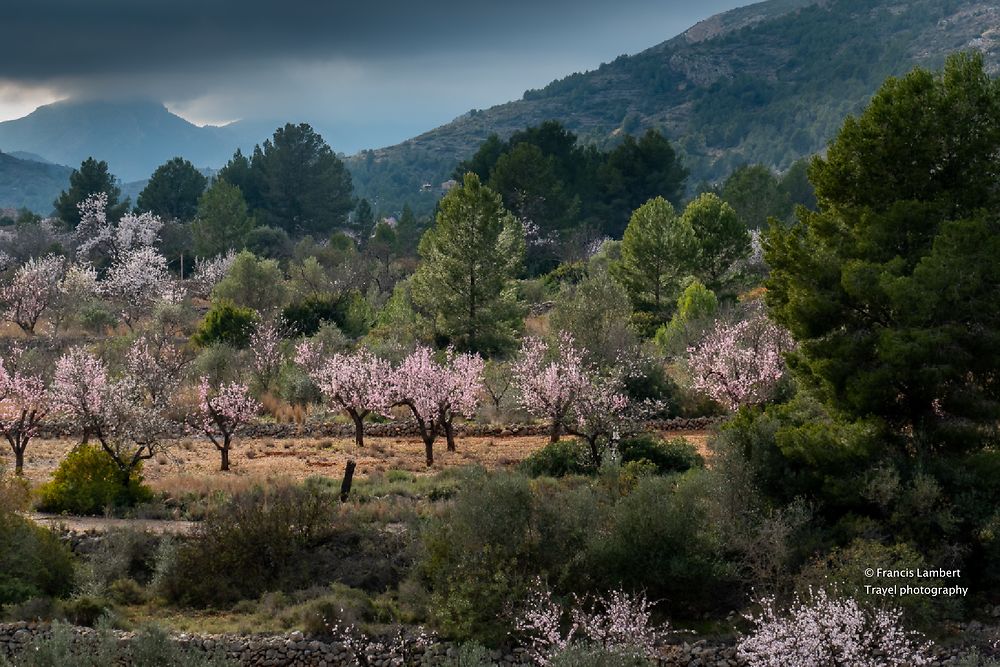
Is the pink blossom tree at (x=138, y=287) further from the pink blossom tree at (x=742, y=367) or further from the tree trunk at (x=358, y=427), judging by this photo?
the pink blossom tree at (x=742, y=367)

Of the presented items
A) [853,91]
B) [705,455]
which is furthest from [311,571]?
[853,91]

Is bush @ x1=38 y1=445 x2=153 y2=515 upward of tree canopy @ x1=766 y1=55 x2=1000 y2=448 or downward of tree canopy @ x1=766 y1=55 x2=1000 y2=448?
downward

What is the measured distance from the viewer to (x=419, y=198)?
165875 mm

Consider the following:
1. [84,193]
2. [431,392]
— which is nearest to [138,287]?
[84,193]

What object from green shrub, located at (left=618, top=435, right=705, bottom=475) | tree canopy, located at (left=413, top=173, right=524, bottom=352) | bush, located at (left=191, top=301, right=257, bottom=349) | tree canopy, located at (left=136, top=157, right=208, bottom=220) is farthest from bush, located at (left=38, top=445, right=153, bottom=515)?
tree canopy, located at (left=136, top=157, right=208, bottom=220)

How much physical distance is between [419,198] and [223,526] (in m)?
151

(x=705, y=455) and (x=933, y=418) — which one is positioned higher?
(x=933, y=418)

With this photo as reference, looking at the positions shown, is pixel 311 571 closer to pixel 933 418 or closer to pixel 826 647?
pixel 826 647

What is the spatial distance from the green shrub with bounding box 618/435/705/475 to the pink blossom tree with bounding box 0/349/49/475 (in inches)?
634

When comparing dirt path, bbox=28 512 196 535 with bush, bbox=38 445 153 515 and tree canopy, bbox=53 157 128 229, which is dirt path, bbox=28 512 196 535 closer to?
bush, bbox=38 445 153 515

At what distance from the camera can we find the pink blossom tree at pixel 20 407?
25328mm

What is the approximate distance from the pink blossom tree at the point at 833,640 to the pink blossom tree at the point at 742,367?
12.9m

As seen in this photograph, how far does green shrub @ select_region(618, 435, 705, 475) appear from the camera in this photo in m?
23.0

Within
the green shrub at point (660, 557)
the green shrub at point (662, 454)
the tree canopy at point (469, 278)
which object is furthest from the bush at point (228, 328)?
the green shrub at point (660, 557)
